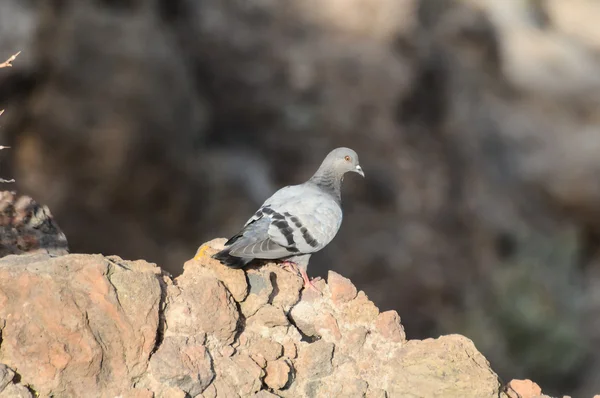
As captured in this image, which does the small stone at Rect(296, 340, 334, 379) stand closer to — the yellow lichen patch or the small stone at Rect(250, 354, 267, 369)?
the small stone at Rect(250, 354, 267, 369)

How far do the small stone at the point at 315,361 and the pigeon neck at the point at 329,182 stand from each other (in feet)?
5.86

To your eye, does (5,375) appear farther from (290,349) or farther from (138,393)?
(290,349)

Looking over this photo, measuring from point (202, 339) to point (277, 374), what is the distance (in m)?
0.38

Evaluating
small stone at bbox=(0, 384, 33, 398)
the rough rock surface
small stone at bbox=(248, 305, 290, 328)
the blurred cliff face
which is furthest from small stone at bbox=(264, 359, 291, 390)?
the blurred cliff face

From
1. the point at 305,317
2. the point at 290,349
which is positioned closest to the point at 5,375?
the point at 290,349

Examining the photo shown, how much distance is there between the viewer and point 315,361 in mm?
3350

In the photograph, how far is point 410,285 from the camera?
12.0 metres

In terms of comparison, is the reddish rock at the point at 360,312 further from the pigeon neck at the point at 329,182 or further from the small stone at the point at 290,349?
the pigeon neck at the point at 329,182

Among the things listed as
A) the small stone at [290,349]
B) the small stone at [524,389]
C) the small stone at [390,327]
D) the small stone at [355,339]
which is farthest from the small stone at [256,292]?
the small stone at [524,389]

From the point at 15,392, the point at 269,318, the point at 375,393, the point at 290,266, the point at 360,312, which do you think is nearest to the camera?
the point at 15,392

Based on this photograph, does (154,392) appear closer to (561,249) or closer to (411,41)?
(411,41)

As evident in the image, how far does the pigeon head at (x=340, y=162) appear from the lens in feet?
17.3

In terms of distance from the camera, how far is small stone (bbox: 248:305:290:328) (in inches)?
134

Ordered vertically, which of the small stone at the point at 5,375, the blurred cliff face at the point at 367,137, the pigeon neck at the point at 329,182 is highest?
the blurred cliff face at the point at 367,137
